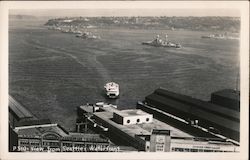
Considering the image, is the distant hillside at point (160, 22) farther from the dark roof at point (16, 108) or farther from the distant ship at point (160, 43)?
the dark roof at point (16, 108)

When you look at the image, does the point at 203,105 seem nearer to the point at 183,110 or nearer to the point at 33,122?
the point at 183,110

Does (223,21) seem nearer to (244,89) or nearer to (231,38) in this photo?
(231,38)

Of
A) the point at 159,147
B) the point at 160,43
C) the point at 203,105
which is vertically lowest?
the point at 159,147

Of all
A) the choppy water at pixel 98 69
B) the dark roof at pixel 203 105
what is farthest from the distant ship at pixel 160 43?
the dark roof at pixel 203 105

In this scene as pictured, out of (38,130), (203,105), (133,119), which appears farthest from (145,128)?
(38,130)

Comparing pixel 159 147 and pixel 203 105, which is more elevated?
pixel 203 105

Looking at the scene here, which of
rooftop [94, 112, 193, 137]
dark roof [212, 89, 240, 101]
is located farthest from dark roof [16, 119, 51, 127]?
dark roof [212, 89, 240, 101]
